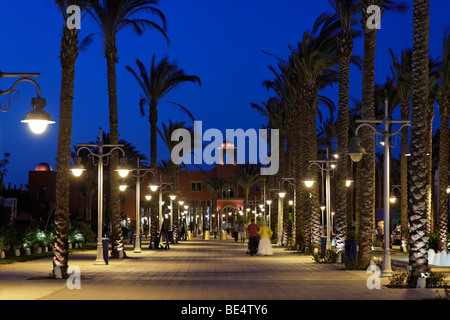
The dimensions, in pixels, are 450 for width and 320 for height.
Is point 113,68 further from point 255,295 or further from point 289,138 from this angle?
point 289,138

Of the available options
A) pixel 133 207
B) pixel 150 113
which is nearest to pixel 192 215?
pixel 133 207

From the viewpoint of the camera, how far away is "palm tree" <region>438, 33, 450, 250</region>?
40.8m

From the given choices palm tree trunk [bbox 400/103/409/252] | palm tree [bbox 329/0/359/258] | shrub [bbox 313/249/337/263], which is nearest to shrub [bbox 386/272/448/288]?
shrub [bbox 313/249/337/263]

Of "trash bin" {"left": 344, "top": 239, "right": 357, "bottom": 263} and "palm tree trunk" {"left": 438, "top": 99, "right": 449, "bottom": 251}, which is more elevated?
"palm tree trunk" {"left": 438, "top": 99, "right": 449, "bottom": 251}

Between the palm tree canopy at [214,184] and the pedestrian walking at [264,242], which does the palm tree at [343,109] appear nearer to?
the pedestrian walking at [264,242]

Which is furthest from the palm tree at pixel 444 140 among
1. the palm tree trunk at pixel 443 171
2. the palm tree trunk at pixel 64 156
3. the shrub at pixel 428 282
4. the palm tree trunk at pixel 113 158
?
the palm tree trunk at pixel 64 156

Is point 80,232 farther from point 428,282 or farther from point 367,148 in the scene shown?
point 428,282

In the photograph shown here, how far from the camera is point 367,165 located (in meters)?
26.8

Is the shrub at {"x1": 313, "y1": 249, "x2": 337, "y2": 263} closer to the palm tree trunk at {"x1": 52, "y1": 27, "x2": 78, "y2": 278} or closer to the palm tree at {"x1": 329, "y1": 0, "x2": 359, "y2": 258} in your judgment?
the palm tree at {"x1": 329, "y1": 0, "x2": 359, "y2": 258}

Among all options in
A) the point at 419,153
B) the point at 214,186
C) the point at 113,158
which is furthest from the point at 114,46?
the point at 214,186

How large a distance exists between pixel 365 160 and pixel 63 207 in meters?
10.5

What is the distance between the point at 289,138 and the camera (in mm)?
58719

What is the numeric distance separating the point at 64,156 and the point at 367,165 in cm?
1046

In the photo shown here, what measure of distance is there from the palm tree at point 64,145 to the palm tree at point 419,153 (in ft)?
32.3
